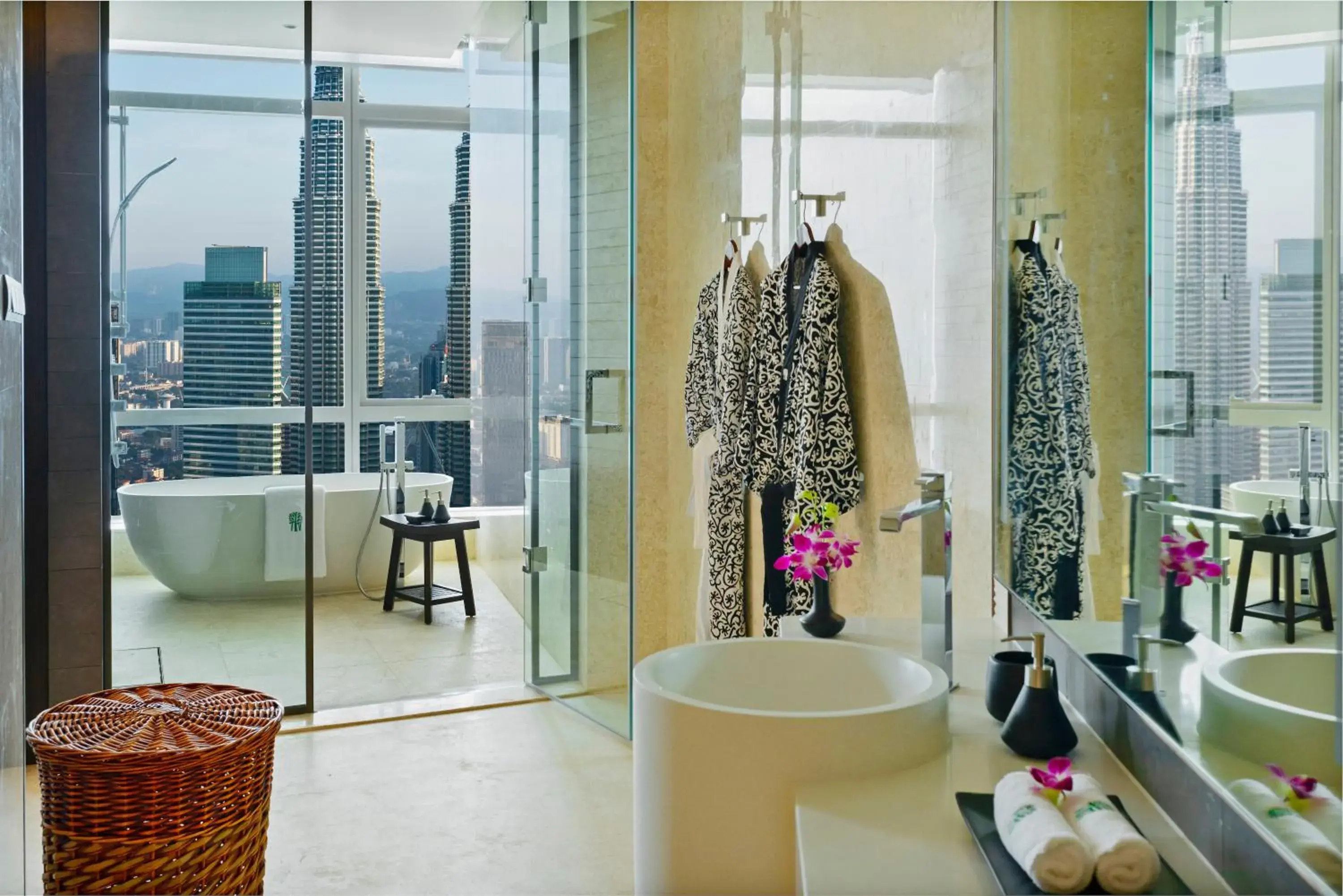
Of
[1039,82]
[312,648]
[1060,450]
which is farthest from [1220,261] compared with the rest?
[312,648]

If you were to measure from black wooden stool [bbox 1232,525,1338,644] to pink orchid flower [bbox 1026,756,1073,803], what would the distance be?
0.68 feet

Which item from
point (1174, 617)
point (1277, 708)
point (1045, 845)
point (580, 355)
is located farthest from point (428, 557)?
point (1277, 708)

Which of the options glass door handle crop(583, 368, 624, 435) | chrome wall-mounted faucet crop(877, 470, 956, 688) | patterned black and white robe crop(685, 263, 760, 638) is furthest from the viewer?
glass door handle crop(583, 368, 624, 435)

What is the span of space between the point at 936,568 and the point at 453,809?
1859mm

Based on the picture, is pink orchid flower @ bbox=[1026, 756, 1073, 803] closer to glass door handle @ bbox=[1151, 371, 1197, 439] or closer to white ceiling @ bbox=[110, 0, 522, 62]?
glass door handle @ bbox=[1151, 371, 1197, 439]

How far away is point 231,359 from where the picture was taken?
382 cm

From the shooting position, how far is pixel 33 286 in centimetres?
334

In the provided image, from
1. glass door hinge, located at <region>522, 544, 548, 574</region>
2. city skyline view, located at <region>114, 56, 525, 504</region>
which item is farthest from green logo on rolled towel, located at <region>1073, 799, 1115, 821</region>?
city skyline view, located at <region>114, 56, 525, 504</region>

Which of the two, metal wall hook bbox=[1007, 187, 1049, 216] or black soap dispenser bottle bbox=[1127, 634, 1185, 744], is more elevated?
metal wall hook bbox=[1007, 187, 1049, 216]

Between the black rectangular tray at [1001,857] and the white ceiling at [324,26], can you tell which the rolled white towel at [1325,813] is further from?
the white ceiling at [324,26]

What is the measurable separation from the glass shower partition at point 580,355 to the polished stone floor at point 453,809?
0.98 ft

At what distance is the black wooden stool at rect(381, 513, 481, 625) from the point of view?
5.23 metres

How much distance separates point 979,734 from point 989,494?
2.45 ft

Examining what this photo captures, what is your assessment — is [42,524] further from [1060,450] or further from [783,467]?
[1060,450]
